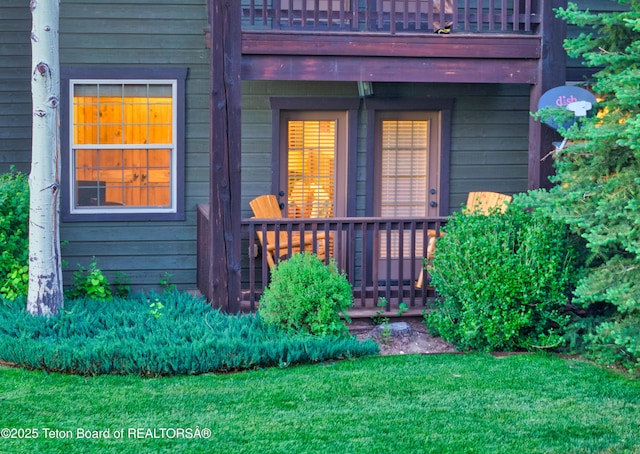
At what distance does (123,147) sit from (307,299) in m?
3.35

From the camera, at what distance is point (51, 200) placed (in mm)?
8484

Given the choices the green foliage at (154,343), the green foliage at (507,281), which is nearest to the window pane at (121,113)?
the green foliage at (154,343)

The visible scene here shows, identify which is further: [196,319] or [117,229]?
[117,229]

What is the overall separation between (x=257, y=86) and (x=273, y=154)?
0.77 metres

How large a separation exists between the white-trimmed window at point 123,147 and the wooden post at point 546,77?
377 cm

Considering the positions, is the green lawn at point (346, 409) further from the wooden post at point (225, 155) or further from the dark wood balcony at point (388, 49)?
the dark wood balcony at point (388, 49)

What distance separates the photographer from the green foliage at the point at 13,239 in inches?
352

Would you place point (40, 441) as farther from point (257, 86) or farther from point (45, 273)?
point (257, 86)

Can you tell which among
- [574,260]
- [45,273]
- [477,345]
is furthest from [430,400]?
[45,273]

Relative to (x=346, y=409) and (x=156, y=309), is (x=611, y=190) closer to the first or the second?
(x=346, y=409)

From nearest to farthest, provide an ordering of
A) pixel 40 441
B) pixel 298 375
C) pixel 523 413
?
1. pixel 40 441
2. pixel 523 413
3. pixel 298 375

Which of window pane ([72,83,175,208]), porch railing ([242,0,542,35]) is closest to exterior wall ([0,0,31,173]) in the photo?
window pane ([72,83,175,208])

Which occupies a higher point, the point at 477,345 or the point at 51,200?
the point at 51,200

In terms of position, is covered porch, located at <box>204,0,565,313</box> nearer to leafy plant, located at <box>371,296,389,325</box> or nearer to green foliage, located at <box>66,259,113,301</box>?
leafy plant, located at <box>371,296,389,325</box>
